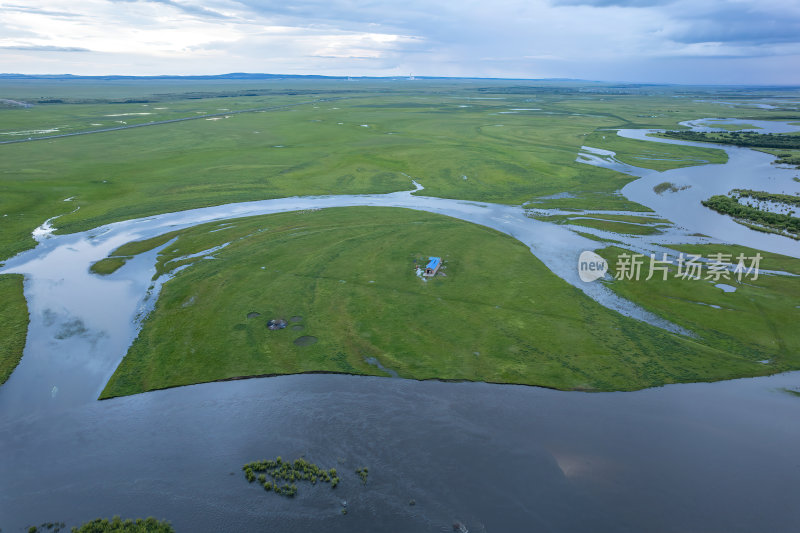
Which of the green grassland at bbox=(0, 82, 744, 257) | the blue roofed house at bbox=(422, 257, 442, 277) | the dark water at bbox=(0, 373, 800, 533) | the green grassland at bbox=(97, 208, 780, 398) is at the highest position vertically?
the green grassland at bbox=(0, 82, 744, 257)

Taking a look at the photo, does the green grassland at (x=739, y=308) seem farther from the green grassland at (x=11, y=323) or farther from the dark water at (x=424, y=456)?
the green grassland at (x=11, y=323)

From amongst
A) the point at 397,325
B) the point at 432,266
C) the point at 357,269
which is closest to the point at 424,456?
the point at 397,325

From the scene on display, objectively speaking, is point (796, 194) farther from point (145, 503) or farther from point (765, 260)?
point (145, 503)

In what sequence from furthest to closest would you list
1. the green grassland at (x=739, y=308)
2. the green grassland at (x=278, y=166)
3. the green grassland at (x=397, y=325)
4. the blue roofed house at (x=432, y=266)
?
the green grassland at (x=278, y=166), the blue roofed house at (x=432, y=266), the green grassland at (x=739, y=308), the green grassland at (x=397, y=325)

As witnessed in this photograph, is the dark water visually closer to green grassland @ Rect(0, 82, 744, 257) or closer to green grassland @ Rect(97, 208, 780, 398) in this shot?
green grassland @ Rect(97, 208, 780, 398)

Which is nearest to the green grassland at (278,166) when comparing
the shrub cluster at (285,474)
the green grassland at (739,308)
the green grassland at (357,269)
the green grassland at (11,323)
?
the green grassland at (357,269)

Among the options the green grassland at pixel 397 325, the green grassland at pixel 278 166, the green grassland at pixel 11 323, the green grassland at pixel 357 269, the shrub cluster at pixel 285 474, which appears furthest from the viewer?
the green grassland at pixel 278 166

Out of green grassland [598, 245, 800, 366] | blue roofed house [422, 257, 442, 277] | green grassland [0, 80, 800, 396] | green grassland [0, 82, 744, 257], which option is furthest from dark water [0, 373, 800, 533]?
green grassland [0, 82, 744, 257]

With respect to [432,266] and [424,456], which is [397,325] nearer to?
[432,266]
